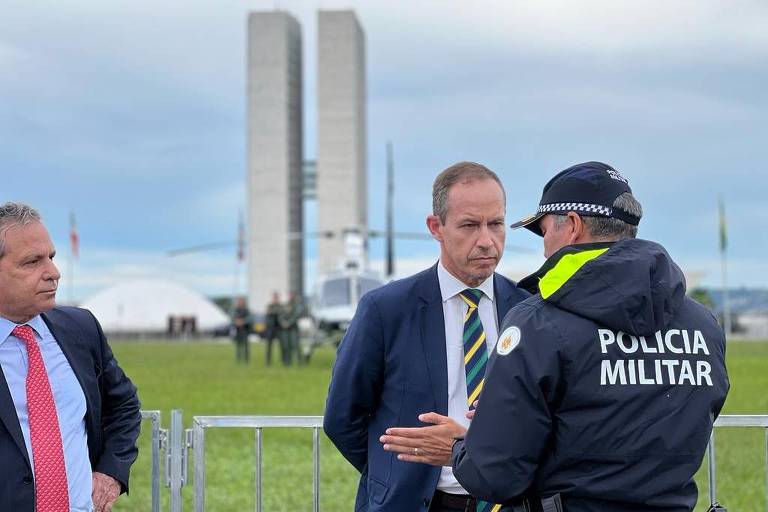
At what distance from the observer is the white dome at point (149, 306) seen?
314 ft

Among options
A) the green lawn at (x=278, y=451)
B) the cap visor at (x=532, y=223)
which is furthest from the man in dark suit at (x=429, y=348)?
the green lawn at (x=278, y=451)

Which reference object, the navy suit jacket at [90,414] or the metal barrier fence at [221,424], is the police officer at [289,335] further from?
the navy suit jacket at [90,414]

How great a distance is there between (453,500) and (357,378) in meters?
0.47

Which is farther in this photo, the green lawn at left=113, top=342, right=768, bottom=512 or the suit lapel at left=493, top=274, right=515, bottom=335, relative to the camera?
the green lawn at left=113, top=342, right=768, bottom=512

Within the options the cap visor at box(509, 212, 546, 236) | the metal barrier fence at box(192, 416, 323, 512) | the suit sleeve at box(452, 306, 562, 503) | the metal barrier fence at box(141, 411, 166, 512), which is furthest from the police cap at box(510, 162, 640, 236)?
the metal barrier fence at box(141, 411, 166, 512)

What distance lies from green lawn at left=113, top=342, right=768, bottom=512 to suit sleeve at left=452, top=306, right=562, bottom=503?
532 cm

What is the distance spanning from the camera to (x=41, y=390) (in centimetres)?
324

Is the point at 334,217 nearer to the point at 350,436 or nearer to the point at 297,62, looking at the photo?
the point at 297,62

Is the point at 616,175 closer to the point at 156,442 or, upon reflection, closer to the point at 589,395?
the point at 589,395

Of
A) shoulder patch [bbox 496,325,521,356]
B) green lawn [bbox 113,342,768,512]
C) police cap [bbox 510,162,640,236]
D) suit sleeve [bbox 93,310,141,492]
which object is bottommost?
green lawn [bbox 113,342,768,512]

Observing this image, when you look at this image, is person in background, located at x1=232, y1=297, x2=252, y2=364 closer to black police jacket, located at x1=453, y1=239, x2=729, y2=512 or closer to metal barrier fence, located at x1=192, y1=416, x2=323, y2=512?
metal barrier fence, located at x1=192, y1=416, x2=323, y2=512

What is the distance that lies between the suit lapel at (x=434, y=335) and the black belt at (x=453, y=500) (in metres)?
0.24

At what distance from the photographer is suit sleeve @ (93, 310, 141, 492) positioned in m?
3.55

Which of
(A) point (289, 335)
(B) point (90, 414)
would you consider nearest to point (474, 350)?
(B) point (90, 414)
